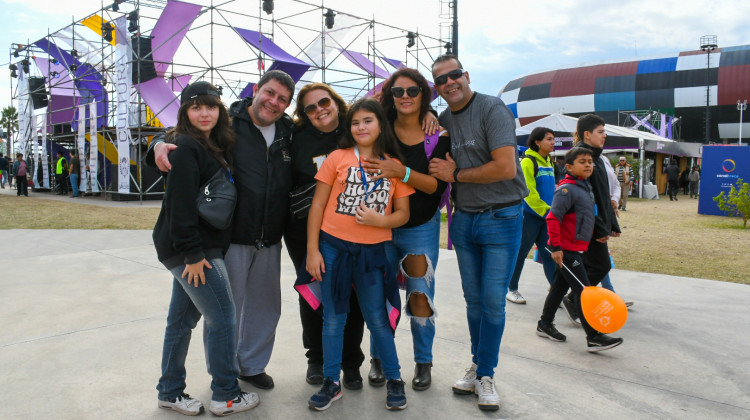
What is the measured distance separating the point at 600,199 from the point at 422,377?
2.02 meters

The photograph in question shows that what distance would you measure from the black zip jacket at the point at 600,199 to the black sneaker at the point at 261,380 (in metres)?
2.51

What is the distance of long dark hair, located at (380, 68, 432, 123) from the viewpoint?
2617mm

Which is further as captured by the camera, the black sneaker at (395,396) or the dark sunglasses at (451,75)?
the dark sunglasses at (451,75)

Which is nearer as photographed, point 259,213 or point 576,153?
point 259,213

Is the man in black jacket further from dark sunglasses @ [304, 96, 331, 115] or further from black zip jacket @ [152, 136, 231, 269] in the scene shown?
black zip jacket @ [152, 136, 231, 269]

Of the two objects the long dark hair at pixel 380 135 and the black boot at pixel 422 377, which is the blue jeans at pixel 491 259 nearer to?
the black boot at pixel 422 377

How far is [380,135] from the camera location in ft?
8.42

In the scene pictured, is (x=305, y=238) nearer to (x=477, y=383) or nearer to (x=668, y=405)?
(x=477, y=383)

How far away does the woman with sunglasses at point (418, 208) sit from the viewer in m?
2.62

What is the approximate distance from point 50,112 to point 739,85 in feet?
145

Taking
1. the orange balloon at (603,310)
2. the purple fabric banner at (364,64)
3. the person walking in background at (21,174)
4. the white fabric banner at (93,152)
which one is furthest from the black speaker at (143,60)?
the orange balloon at (603,310)

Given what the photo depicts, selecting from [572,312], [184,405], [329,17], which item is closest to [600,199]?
[572,312]

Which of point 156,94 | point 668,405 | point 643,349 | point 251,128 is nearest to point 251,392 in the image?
point 251,128

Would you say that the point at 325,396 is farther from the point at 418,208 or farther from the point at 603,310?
the point at 603,310
